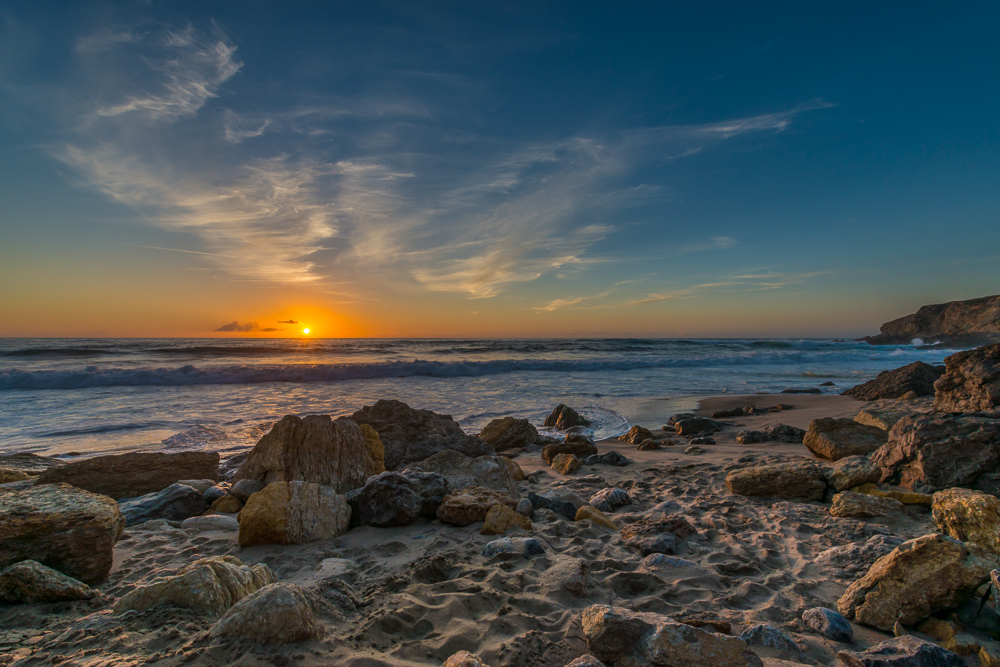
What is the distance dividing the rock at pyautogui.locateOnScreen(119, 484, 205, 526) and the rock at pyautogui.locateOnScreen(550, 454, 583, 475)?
399 cm

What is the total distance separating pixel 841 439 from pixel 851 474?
1.63 m

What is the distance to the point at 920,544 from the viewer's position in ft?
7.45

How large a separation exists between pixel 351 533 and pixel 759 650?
2816mm

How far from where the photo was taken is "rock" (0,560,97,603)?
2174 mm

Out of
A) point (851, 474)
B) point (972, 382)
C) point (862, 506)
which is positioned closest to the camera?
point (862, 506)

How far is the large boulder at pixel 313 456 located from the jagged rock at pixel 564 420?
4.71m

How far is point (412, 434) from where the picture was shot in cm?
646

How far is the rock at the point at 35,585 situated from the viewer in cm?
217

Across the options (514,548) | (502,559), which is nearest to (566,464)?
(514,548)

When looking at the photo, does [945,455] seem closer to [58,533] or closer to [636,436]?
[636,436]

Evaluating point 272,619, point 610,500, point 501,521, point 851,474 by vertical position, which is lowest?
point 610,500

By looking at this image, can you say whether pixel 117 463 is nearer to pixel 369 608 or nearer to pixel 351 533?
pixel 351 533

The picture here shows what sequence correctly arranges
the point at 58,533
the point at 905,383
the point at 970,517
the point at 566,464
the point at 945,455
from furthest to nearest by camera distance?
the point at 905,383 < the point at 566,464 < the point at 945,455 < the point at 970,517 < the point at 58,533

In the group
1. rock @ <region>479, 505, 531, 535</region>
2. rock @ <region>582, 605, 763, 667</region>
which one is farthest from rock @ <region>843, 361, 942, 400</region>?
rock @ <region>582, 605, 763, 667</region>
